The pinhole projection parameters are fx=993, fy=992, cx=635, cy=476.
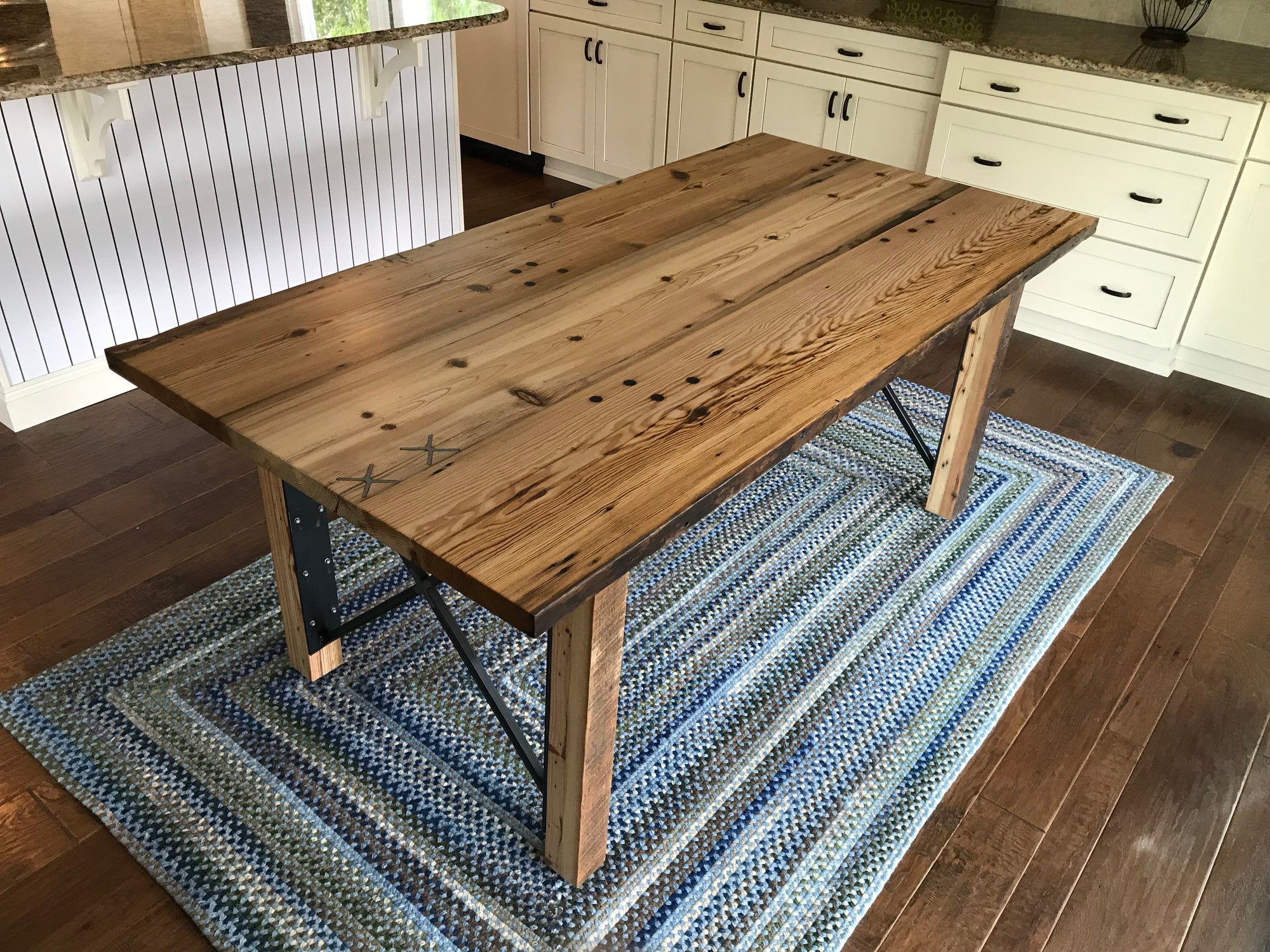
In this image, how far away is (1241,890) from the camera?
5.43 feet

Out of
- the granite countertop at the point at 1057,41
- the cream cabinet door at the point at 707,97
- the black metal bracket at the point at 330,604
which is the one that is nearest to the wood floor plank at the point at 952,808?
the black metal bracket at the point at 330,604

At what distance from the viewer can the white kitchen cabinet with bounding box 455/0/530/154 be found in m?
4.23

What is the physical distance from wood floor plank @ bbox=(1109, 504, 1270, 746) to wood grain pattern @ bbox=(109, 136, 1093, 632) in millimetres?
855

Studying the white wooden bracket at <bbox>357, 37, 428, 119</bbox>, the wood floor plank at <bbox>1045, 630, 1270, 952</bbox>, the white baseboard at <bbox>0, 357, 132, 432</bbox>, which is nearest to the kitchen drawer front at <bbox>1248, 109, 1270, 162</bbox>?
the wood floor plank at <bbox>1045, 630, 1270, 952</bbox>

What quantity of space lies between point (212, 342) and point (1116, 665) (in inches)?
73.0

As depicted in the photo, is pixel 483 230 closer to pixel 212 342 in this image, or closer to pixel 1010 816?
pixel 212 342

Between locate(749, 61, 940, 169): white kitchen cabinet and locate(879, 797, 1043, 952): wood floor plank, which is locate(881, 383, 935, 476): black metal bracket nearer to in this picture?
locate(879, 797, 1043, 952): wood floor plank

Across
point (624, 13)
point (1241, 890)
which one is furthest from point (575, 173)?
point (1241, 890)

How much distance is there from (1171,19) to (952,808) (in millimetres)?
2783

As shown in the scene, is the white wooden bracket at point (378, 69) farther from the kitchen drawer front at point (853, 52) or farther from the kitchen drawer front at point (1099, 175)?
the kitchen drawer front at point (1099, 175)

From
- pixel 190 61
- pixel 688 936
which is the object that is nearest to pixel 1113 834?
pixel 688 936

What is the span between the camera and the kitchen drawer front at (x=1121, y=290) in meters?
3.01

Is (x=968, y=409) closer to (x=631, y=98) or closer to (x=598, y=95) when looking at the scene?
(x=631, y=98)

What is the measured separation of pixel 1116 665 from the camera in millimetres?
2088
